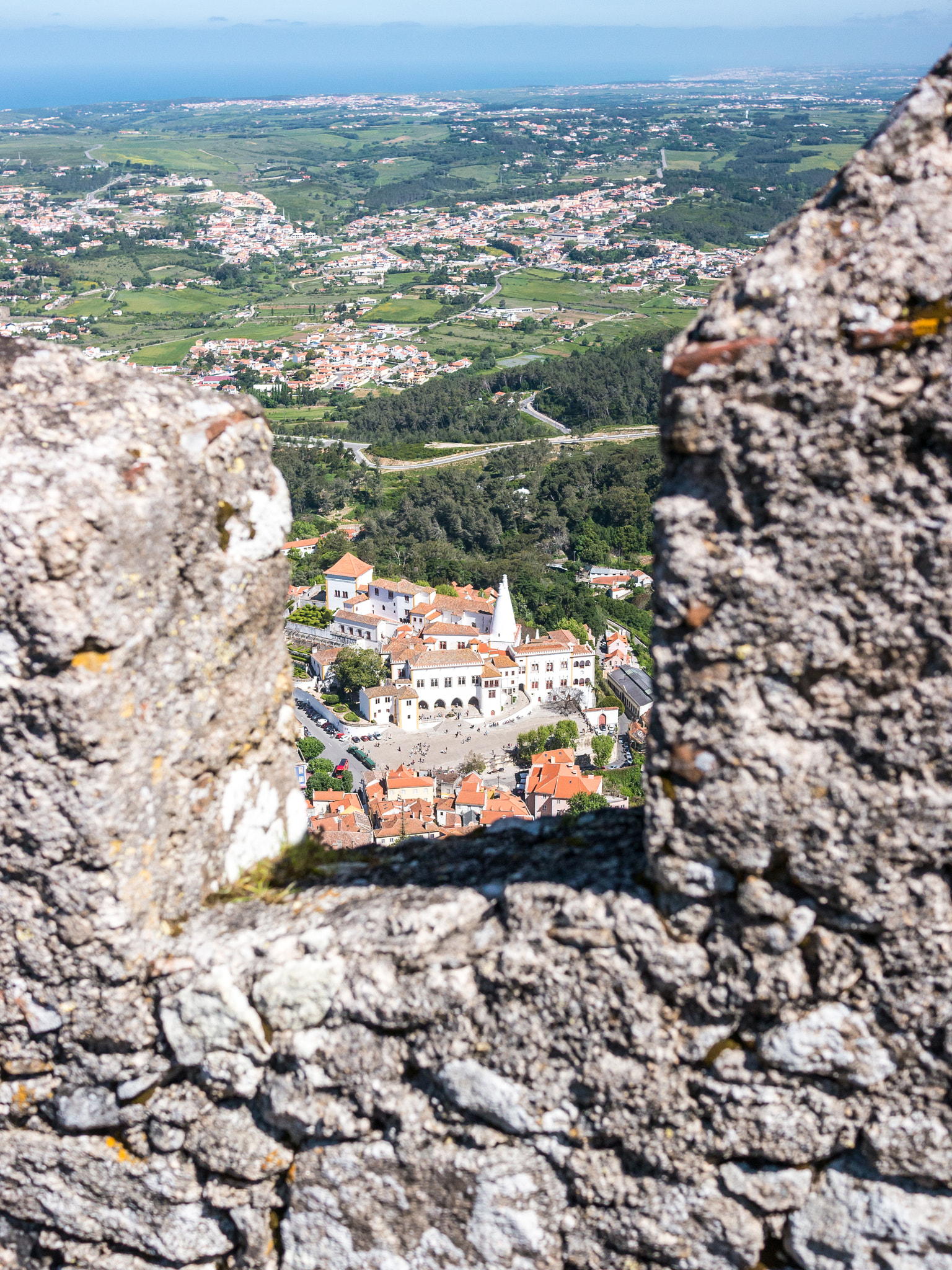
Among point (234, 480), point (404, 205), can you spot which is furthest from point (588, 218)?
point (234, 480)

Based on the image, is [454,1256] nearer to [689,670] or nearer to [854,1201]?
[854,1201]

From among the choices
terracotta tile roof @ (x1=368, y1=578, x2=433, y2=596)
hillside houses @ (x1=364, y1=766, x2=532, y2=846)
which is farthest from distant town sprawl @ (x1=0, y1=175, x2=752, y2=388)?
hillside houses @ (x1=364, y1=766, x2=532, y2=846)

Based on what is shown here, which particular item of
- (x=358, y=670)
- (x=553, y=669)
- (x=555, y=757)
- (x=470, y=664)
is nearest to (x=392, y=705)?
(x=358, y=670)

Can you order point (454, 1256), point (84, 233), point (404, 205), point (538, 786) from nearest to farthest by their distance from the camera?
1. point (454, 1256)
2. point (538, 786)
3. point (84, 233)
4. point (404, 205)

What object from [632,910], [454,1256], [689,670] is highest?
[689,670]

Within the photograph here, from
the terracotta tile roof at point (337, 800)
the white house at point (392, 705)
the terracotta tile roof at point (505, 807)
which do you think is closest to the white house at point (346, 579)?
the white house at point (392, 705)

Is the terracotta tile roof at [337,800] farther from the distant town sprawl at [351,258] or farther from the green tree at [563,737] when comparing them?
the distant town sprawl at [351,258]
